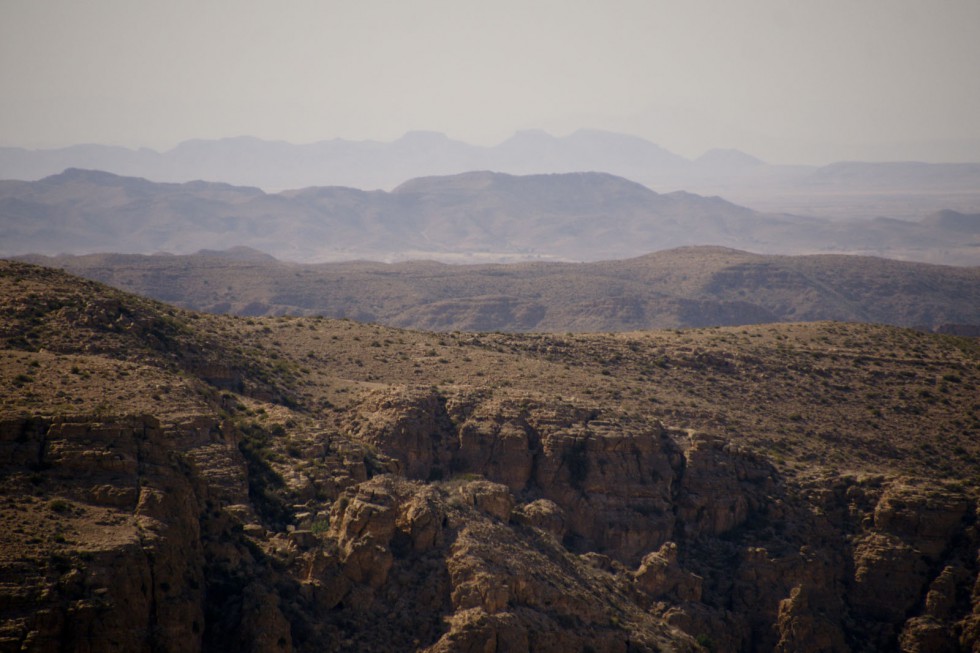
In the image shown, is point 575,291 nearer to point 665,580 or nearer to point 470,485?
point 665,580

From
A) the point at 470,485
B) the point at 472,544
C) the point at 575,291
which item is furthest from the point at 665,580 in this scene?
the point at 575,291

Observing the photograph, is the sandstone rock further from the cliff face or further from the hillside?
the hillside

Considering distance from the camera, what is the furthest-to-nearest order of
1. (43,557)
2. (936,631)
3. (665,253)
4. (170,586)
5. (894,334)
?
(665,253) → (894,334) → (936,631) → (170,586) → (43,557)

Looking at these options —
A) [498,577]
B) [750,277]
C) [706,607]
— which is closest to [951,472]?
[706,607]

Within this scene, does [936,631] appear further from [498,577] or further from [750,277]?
[750,277]

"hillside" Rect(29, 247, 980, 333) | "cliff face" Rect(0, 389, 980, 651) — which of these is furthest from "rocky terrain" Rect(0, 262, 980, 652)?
"hillside" Rect(29, 247, 980, 333)

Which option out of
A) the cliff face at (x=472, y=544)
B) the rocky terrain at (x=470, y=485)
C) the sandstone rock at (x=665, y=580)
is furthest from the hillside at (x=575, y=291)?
the sandstone rock at (x=665, y=580)

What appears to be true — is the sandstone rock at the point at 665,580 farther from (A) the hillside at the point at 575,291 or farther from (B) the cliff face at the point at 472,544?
(A) the hillside at the point at 575,291
